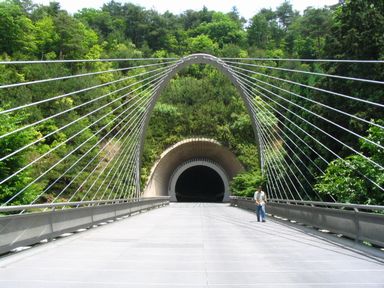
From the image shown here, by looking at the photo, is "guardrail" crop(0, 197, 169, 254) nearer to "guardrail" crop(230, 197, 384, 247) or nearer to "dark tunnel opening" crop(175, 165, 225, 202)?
"guardrail" crop(230, 197, 384, 247)

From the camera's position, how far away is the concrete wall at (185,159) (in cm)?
5225

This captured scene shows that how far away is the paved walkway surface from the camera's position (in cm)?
641

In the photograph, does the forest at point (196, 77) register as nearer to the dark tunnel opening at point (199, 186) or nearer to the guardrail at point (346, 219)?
the guardrail at point (346, 219)

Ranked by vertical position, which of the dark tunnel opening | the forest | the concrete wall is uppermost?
the forest

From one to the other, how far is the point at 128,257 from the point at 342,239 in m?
5.48

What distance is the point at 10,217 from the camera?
28.1ft

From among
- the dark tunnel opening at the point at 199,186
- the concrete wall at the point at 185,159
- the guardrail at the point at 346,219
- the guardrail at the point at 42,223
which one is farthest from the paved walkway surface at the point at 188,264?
the dark tunnel opening at the point at 199,186

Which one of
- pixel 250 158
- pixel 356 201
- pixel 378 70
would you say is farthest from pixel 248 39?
pixel 356 201

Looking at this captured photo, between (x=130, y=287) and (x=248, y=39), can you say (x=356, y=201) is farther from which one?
(x=248, y=39)

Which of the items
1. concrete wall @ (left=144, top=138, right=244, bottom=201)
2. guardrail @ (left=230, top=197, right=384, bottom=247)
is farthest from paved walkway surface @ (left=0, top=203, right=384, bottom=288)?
concrete wall @ (left=144, top=138, right=244, bottom=201)

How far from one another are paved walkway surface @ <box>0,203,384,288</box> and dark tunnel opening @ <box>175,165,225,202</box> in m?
56.9

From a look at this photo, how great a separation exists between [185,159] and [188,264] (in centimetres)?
5293

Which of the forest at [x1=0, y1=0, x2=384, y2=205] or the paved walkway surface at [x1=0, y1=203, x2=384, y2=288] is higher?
the forest at [x1=0, y1=0, x2=384, y2=205]

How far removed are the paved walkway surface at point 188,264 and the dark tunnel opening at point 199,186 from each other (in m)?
56.9
